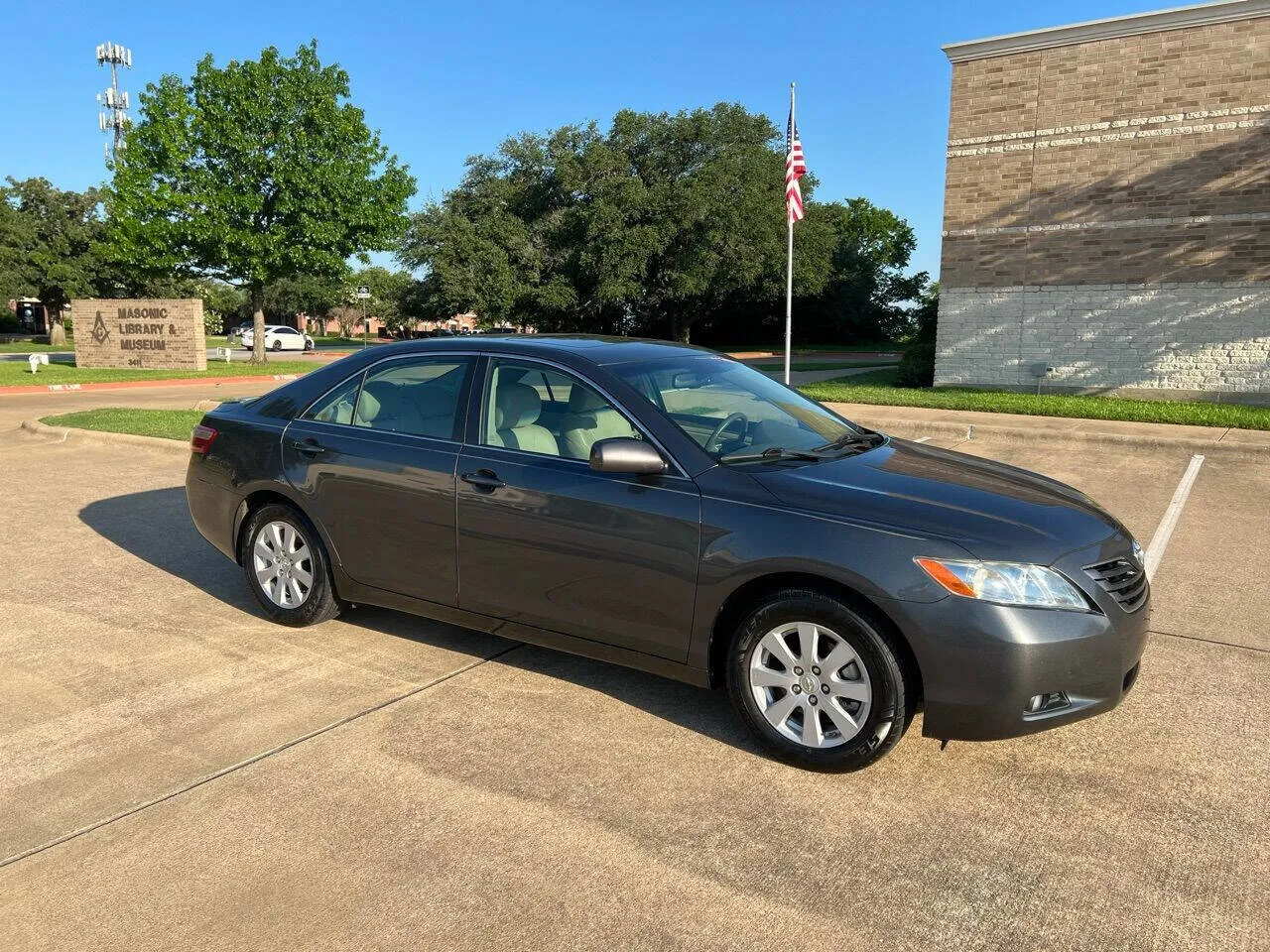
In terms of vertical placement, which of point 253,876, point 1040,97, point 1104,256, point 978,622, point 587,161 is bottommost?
point 253,876

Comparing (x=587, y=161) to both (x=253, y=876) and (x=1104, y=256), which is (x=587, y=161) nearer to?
(x=1104, y=256)

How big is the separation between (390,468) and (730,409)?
1642mm

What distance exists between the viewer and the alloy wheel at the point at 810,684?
11.4ft

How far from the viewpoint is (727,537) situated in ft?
11.9

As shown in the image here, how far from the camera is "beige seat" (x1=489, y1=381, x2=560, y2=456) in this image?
431 cm

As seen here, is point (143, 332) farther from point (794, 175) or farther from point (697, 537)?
point (697, 537)

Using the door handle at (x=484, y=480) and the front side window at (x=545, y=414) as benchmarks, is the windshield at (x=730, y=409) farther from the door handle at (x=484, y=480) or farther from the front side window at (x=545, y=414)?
the door handle at (x=484, y=480)

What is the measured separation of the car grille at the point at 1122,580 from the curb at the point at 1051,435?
9.16 m

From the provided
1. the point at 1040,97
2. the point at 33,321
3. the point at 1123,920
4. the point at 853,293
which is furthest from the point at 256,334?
the point at 33,321

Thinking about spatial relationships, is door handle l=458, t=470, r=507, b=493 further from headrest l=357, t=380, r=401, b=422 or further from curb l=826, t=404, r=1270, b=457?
curb l=826, t=404, r=1270, b=457

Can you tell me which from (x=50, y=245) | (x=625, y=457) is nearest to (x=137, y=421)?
(x=625, y=457)

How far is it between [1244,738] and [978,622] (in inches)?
60.2

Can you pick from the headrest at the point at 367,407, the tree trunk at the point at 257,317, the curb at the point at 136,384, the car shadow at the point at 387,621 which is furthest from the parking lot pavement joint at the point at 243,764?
the tree trunk at the point at 257,317

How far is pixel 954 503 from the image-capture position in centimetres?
362
